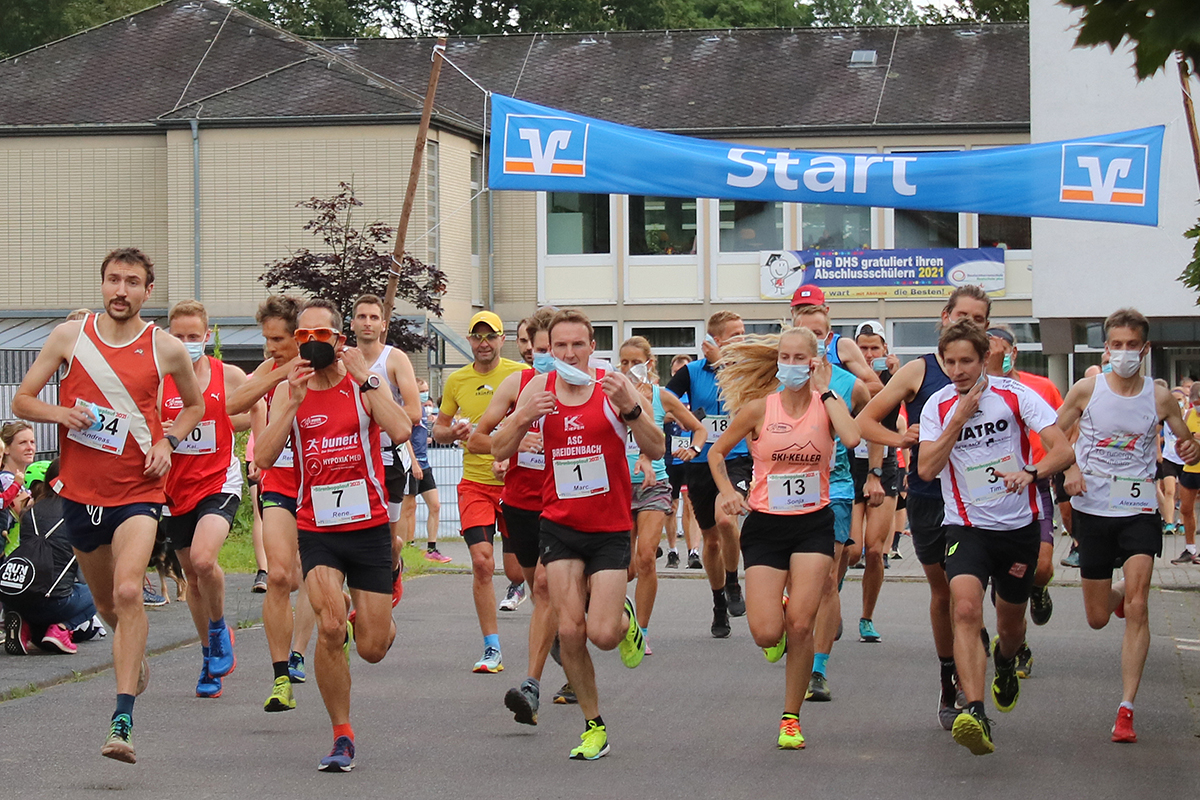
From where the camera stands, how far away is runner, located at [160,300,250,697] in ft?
29.4

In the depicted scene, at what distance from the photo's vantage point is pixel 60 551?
426 inches

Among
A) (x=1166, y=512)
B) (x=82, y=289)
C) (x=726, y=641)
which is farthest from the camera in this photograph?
(x=82, y=289)

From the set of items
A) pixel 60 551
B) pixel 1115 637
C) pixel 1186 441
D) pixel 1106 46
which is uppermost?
pixel 1106 46

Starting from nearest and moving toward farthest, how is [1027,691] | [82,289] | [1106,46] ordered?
[1106,46] → [1027,691] → [82,289]

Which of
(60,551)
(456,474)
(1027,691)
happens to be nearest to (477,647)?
(60,551)

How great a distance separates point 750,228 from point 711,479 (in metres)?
24.9

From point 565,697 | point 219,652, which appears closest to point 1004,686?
point 565,697

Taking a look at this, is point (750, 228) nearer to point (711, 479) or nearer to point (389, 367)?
point (711, 479)

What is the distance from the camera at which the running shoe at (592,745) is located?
24.2ft

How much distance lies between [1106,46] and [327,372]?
4548 millimetres

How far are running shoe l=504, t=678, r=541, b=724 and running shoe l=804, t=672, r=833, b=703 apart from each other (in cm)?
176

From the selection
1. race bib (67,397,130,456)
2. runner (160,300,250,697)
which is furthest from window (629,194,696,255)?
race bib (67,397,130,456)

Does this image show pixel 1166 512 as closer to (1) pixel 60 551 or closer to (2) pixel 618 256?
(1) pixel 60 551

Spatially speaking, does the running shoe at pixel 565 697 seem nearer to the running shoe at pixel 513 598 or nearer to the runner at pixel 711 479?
the runner at pixel 711 479
